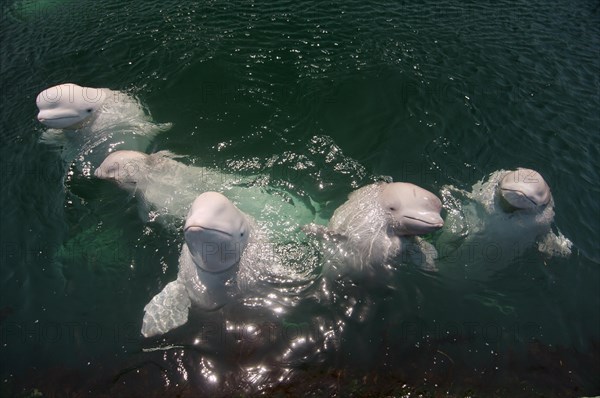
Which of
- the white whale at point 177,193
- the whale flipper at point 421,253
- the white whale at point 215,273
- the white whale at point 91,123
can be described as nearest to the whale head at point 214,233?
the white whale at point 215,273

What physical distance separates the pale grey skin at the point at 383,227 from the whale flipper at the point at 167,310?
2.12 metres

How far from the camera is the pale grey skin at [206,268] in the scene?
5840 mm

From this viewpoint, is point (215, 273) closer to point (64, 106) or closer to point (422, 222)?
point (422, 222)

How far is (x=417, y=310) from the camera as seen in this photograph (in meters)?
7.02

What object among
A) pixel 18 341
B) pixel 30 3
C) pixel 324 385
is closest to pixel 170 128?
pixel 18 341

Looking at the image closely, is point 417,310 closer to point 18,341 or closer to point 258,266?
point 258,266

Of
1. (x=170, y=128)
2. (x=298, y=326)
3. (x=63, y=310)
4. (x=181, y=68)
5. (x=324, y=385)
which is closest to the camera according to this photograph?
(x=324, y=385)

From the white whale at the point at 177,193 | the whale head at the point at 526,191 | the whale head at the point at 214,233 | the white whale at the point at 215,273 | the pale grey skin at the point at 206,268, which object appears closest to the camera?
the whale head at the point at 214,233

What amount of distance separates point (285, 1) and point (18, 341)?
11.0 metres

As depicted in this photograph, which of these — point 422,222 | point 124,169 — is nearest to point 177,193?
point 124,169

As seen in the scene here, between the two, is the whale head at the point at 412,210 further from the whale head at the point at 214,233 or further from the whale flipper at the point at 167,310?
the whale flipper at the point at 167,310

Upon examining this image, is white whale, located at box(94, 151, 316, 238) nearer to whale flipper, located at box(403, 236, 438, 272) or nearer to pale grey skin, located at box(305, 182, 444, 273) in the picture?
pale grey skin, located at box(305, 182, 444, 273)

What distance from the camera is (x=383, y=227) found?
672 centimetres

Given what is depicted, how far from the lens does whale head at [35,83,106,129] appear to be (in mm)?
8375
